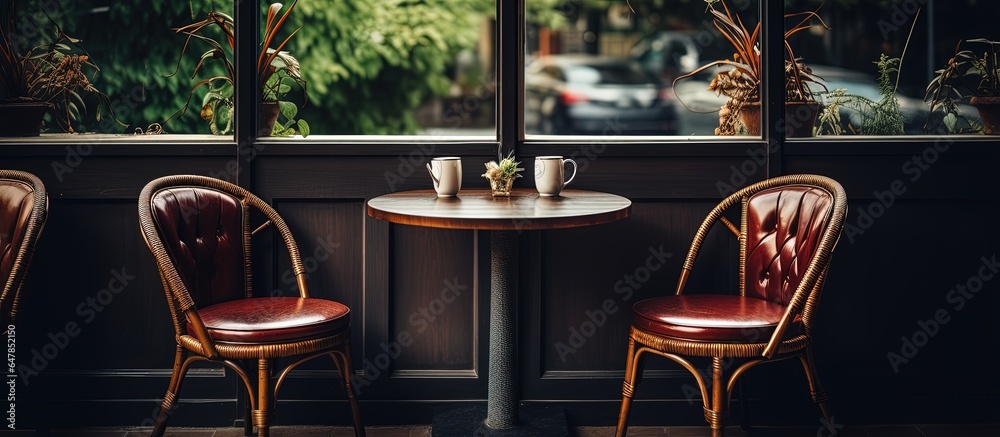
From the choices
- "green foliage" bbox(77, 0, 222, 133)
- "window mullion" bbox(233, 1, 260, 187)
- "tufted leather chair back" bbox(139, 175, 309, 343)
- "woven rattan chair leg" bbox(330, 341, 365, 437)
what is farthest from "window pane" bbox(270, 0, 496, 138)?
"woven rattan chair leg" bbox(330, 341, 365, 437)

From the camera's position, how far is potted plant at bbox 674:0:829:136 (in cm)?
339

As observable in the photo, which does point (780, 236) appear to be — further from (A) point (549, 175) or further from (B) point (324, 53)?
(B) point (324, 53)

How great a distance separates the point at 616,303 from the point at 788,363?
66 centimetres

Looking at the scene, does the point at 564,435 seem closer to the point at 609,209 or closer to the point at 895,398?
the point at 609,209

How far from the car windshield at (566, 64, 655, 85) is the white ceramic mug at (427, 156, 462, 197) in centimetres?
739

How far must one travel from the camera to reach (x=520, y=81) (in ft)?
10.9

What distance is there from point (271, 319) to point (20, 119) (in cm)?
139

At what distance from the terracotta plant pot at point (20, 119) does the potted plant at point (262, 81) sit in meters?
0.50

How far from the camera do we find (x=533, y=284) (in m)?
3.36

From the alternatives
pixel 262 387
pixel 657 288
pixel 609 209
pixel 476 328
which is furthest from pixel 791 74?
pixel 262 387

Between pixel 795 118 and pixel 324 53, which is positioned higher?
pixel 324 53

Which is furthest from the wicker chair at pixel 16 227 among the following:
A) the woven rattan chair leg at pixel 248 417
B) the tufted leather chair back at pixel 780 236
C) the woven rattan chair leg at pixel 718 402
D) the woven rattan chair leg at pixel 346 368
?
the tufted leather chair back at pixel 780 236

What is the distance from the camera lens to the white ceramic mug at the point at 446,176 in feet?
9.78

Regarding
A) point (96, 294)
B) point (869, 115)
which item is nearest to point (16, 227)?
point (96, 294)
